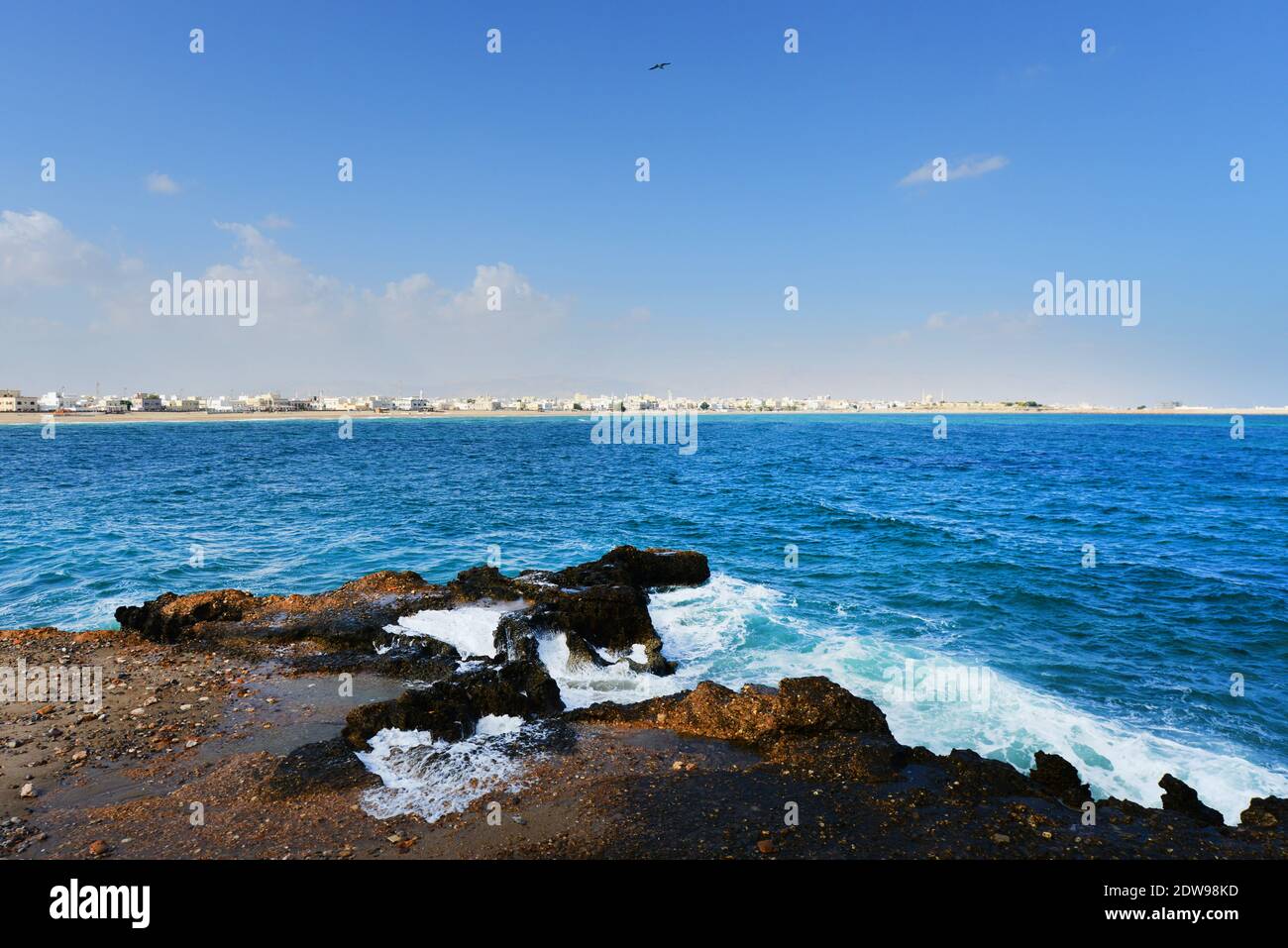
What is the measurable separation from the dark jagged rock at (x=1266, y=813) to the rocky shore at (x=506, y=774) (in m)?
0.03

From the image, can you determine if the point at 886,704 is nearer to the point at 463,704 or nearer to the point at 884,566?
the point at 463,704

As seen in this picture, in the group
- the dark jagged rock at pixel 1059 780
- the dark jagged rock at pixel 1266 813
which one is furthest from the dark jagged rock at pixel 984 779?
the dark jagged rock at pixel 1266 813

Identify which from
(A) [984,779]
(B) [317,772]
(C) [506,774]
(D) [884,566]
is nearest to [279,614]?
(B) [317,772]

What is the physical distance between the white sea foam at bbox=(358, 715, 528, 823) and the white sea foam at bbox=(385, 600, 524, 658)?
4475 mm

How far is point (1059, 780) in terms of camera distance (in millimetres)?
10453

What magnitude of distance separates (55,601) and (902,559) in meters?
33.3

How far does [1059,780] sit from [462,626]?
1421 centimetres

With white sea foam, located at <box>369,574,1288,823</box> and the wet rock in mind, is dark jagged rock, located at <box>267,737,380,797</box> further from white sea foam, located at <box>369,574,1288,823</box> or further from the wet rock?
the wet rock

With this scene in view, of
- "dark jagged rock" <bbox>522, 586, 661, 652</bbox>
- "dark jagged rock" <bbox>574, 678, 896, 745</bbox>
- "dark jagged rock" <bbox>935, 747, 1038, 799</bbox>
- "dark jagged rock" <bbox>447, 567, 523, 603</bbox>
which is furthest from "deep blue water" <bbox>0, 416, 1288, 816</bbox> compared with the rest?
"dark jagged rock" <bbox>447, 567, 523, 603</bbox>

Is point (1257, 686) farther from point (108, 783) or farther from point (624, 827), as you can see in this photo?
point (108, 783)

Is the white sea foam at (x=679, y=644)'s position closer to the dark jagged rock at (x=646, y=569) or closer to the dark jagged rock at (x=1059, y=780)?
the dark jagged rock at (x=646, y=569)

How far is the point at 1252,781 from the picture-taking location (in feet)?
38.5

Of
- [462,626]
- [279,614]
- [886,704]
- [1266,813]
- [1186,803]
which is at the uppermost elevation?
[279,614]
